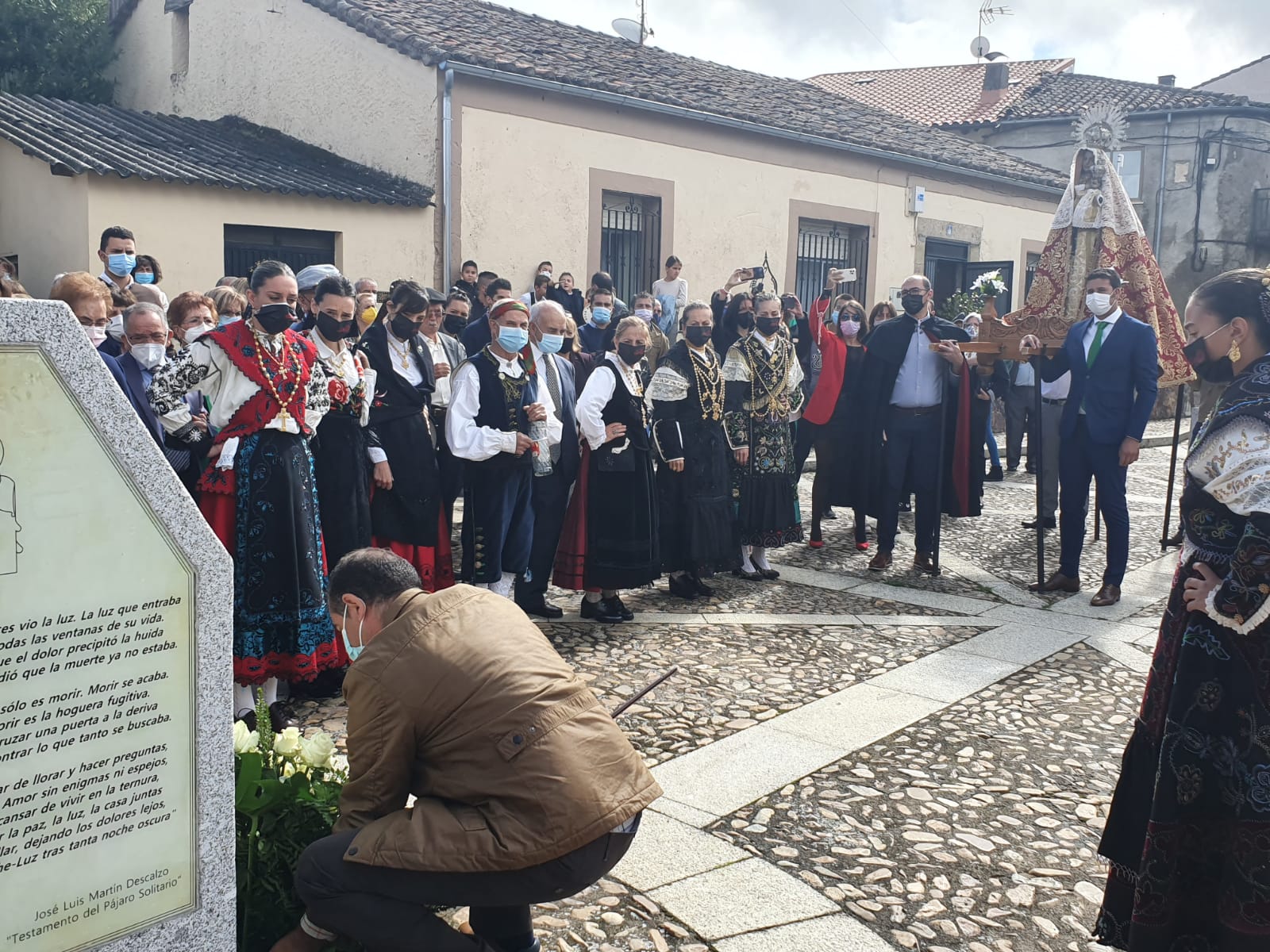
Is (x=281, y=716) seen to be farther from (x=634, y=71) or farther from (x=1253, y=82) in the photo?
(x=1253, y=82)

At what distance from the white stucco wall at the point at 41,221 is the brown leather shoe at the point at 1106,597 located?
9697mm

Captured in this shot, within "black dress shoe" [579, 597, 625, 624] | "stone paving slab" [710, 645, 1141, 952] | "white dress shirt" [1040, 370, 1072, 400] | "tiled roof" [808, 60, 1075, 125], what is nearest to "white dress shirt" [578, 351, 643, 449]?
"black dress shoe" [579, 597, 625, 624]

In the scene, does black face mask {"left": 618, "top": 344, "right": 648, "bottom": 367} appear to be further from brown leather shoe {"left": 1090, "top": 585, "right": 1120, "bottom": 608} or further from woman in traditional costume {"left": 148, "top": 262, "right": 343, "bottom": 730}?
brown leather shoe {"left": 1090, "top": 585, "right": 1120, "bottom": 608}

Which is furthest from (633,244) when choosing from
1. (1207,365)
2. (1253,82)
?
(1253,82)

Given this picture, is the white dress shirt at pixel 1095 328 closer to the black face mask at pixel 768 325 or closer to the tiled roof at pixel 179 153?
the black face mask at pixel 768 325

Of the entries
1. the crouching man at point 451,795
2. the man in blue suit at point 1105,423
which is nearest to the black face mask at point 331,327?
the crouching man at point 451,795

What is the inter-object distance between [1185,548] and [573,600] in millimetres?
4430

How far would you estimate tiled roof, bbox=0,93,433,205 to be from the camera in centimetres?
1156

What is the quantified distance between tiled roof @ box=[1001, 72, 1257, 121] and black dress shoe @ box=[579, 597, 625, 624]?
957 inches

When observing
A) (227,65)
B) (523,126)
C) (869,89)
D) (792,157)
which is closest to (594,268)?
(523,126)

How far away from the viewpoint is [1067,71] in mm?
30016

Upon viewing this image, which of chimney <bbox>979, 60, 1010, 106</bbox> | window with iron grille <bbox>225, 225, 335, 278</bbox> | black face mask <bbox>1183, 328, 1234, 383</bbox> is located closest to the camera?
black face mask <bbox>1183, 328, 1234, 383</bbox>

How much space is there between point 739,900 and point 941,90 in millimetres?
29446

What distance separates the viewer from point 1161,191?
28.1m
